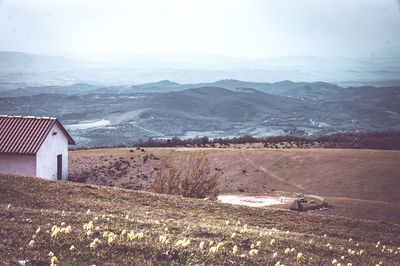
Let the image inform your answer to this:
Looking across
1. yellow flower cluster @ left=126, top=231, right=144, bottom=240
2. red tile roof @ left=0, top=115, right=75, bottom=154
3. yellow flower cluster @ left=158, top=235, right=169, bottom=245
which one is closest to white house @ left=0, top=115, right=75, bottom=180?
red tile roof @ left=0, top=115, right=75, bottom=154

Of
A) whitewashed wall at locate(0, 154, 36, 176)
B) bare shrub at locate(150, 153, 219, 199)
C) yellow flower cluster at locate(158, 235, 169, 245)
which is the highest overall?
yellow flower cluster at locate(158, 235, 169, 245)

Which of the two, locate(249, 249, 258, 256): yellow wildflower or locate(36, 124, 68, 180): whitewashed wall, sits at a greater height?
locate(249, 249, 258, 256): yellow wildflower

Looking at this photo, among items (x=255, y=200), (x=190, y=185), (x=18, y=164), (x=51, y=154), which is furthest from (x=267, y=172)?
(x=18, y=164)

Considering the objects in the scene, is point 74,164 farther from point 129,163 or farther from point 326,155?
point 326,155

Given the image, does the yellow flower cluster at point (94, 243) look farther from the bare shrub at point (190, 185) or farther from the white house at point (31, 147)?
the bare shrub at point (190, 185)

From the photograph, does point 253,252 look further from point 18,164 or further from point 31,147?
point 18,164

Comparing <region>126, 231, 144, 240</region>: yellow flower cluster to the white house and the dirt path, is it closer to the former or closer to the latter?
the white house

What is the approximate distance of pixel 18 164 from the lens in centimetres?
4356

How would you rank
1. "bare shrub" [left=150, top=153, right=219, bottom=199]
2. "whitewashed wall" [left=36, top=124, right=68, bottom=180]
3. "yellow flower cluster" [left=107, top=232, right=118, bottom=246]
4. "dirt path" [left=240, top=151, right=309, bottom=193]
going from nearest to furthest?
"yellow flower cluster" [left=107, top=232, right=118, bottom=246] < "whitewashed wall" [left=36, top=124, right=68, bottom=180] < "bare shrub" [left=150, top=153, right=219, bottom=199] < "dirt path" [left=240, top=151, right=309, bottom=193]

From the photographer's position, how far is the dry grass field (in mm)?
65812

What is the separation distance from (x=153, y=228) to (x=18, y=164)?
29.7 m

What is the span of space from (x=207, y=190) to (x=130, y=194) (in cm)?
2000

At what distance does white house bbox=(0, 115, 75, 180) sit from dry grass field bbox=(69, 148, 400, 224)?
2129 cm

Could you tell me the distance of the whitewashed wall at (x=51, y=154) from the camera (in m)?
44.4
